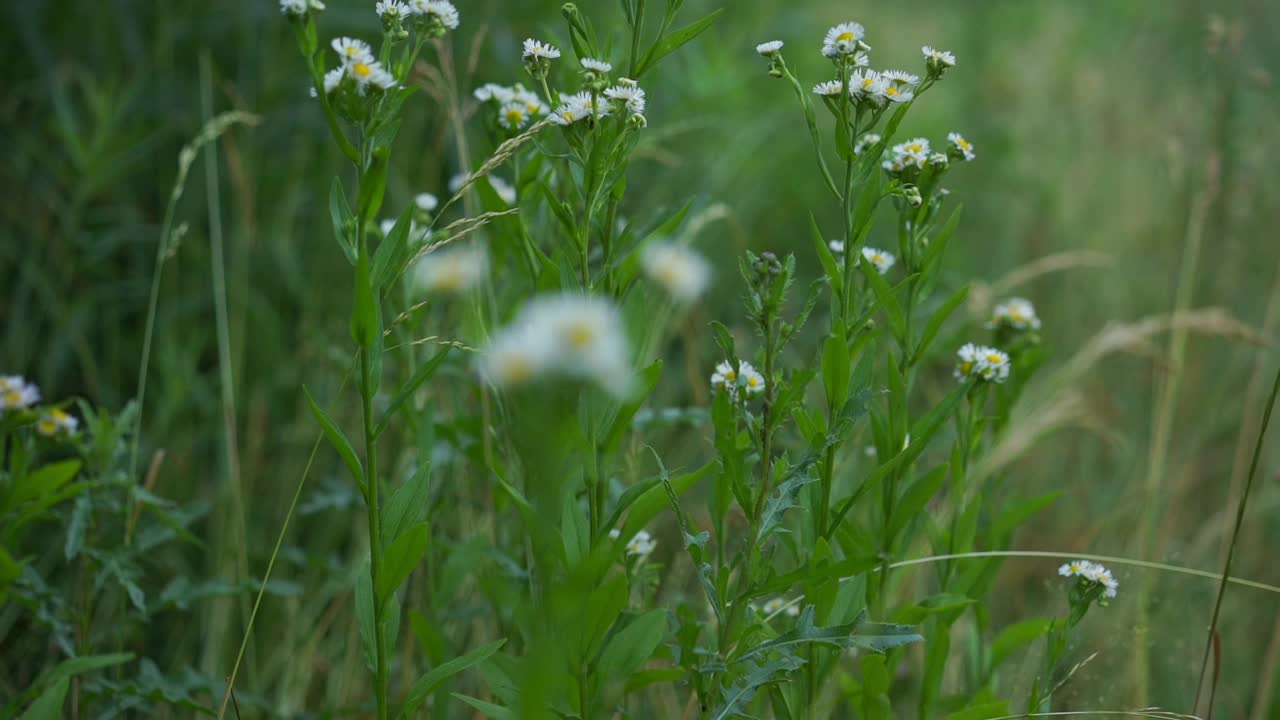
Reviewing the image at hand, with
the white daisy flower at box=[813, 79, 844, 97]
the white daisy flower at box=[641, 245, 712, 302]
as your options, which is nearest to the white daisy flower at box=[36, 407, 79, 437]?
the white daisy flower at box=[641, 245, 712, 302]

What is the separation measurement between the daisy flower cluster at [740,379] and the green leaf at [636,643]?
0.85 feet

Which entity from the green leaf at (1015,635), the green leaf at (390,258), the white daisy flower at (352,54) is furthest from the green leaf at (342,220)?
the green leaf at (1015,635)

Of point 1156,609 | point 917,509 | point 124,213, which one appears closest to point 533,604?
point 917,509

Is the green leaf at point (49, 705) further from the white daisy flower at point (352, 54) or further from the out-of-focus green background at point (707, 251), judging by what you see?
the white daisy flower at point (352, 54)

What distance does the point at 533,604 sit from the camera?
1282mm

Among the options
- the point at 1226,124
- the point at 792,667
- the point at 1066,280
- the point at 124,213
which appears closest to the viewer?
the point at 792,667

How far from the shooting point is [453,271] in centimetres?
173

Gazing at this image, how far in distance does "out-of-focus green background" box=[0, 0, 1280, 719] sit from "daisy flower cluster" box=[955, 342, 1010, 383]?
604mm

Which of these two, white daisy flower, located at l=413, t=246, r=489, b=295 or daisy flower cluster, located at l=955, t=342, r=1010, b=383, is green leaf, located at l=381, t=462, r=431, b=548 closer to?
white daisy flower, located at l=413, t=246, r=489, b=295

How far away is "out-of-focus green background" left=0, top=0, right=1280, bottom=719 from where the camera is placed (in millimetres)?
2158

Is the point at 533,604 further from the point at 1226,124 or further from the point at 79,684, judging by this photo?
the point at 1226,124

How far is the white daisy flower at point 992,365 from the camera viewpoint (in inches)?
55.3

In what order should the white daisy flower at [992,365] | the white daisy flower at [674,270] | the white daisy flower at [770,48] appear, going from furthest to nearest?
the white daisy flower at [674,270]
the white daisy flower at [992,365]
the white daisy flower at [770,48]

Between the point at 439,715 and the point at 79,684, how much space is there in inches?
20.0
